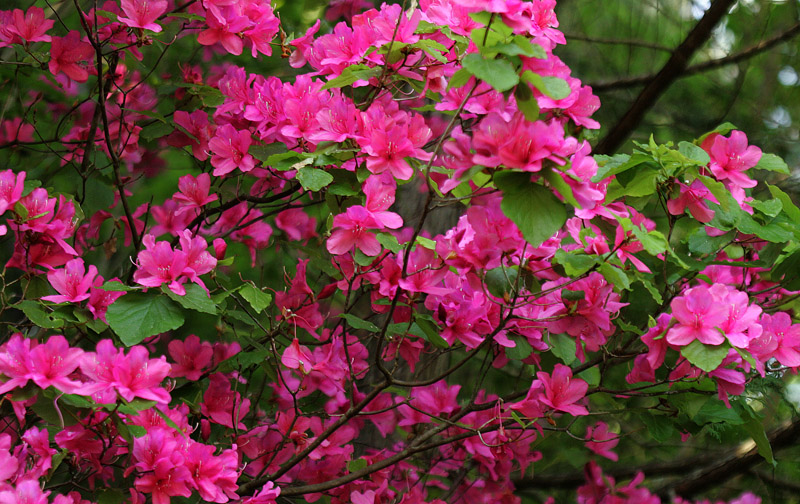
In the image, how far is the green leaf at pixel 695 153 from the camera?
1.38 meters

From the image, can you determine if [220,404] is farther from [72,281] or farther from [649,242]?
[649,242]

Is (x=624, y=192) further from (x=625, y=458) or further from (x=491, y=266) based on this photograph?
(x=625, y=458)

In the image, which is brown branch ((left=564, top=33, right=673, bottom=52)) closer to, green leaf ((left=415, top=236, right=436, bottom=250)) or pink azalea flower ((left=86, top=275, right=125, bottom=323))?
green leaf ((left=415, top=236, right=436, bottom=250))

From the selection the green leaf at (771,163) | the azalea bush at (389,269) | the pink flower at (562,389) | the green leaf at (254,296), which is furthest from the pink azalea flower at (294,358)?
the green leaf at (771,163)

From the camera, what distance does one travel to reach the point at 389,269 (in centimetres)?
155

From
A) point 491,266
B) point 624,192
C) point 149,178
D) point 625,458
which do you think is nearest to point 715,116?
point 625,458

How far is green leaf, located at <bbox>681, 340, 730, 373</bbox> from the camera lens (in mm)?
1303

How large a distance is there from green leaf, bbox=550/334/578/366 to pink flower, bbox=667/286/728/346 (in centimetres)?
26

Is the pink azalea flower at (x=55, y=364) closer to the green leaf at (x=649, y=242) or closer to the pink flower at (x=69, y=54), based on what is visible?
the pink flower at (x=69, y=54)

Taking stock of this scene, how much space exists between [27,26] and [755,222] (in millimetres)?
1564

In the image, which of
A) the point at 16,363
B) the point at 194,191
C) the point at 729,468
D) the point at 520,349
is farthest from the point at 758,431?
the point at 16,363

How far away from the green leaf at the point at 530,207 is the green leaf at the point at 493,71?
140 millimetres

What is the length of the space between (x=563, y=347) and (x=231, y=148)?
2.59 ft

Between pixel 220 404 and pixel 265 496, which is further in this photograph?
pixel 220 404
